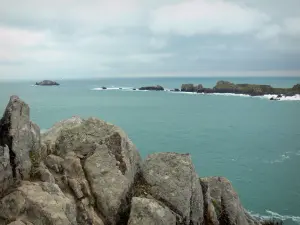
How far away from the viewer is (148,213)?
15672mm

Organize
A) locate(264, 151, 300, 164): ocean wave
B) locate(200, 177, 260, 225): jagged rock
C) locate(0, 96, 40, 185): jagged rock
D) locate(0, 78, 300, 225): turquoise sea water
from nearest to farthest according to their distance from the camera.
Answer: locate(0, 96, 40, 185): jagged rock < locate(200, 177, 260, 225): jagged rock < locate(0, 78, 300, 225): turquoise sea water < locate(264, 151, 300, 164): ocean wave

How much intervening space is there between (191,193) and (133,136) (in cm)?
5574

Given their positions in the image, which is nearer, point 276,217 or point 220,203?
point 220,203

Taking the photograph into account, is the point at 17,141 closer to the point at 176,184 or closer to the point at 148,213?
the point at 148,213

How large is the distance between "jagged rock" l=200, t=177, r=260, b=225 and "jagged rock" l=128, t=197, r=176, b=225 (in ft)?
13.1

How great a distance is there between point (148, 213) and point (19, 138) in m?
6.98

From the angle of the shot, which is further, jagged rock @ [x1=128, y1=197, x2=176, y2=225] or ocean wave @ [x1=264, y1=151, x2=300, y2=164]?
ocean wave @ [x1=264, y1=151, x2=300, y2=164]

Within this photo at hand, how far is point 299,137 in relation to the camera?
7569 centimetres

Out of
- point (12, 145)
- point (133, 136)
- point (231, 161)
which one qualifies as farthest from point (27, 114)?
point (133, 136)

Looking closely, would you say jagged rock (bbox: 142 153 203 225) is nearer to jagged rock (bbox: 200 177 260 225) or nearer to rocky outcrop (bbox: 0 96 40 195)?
jagged rock (bbox: 200 177 260 225)

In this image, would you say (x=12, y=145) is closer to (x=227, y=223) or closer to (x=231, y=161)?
(x=227, y=223)

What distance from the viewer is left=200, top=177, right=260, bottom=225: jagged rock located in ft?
64.2

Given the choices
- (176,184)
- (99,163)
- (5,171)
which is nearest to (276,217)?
(176,184)

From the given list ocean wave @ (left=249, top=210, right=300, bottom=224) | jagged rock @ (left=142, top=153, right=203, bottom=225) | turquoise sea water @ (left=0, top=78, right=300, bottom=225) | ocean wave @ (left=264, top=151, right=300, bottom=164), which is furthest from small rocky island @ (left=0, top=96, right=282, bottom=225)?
ocean wave @ (left=264, top=151, right=300, bottom=164)
